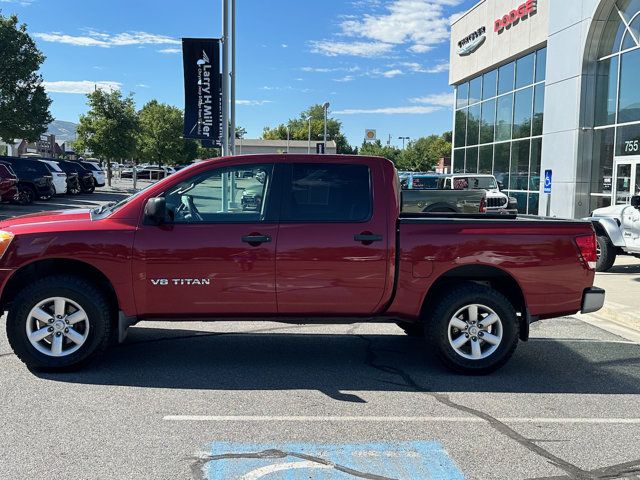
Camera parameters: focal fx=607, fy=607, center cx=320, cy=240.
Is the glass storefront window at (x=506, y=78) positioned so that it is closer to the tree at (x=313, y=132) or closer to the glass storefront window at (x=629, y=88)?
the glass storefront window at (x=629, y=88)

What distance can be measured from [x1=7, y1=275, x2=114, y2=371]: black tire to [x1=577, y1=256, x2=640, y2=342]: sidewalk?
5978mm

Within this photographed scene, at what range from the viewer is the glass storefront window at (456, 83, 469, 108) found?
29.8m

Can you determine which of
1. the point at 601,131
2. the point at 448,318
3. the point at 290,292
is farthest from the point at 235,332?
the point at 601,131

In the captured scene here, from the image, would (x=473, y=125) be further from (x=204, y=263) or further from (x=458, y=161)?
(x=204, y=263)

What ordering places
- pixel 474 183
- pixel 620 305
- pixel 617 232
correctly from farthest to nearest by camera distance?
pixel 474 183 → pixel 617 232 → pixel 620 305

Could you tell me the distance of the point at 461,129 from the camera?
30.3 metres

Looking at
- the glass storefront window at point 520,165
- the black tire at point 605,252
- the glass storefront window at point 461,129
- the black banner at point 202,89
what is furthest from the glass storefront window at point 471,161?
the black tire at point 605,252

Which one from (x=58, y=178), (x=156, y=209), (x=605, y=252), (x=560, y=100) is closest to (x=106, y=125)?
(x=58, y=178)

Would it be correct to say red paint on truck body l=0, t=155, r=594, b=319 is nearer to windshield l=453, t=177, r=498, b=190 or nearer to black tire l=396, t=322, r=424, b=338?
black tire l=396, t=322, r=424, b=338

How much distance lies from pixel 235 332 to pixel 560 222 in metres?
3.70

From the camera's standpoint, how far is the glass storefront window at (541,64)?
21.8 meters

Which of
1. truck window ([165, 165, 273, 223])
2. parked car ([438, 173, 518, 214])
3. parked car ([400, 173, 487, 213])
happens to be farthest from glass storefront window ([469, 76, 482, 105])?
truck window ([165, 165, 273, 223])

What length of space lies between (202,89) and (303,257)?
11.2 metres

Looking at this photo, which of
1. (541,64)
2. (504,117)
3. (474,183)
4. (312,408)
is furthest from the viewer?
(504,117)
